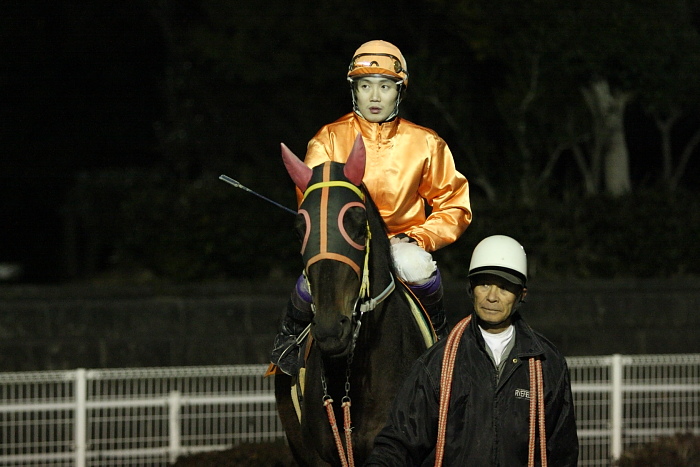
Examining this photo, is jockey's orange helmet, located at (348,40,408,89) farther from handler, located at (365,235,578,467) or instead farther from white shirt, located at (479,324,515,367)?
white shirt, located at (479,324,515,367)

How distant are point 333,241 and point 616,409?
481cm

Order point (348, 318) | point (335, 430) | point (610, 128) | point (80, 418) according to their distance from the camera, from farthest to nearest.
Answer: point (610, 128)
point (80, 418)
point (335, 430)
point (348, 318)

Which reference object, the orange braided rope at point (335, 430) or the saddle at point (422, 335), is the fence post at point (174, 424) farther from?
the orange braided rope at point (335, 430)

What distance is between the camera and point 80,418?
7.80 m

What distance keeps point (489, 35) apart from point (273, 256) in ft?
13.3

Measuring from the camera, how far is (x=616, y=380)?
27.0ft

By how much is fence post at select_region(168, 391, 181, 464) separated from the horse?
3.06 meters

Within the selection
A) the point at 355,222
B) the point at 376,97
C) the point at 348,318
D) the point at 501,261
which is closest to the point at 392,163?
the point at 376,97

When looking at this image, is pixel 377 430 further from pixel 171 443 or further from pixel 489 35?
pixel 489 35

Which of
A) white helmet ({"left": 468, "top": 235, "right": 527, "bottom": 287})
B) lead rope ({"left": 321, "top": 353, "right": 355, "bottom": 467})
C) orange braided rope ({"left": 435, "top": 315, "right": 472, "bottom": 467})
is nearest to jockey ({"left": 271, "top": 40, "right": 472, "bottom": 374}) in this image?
lead rope ({"left": 321, "top": 353, "right": 355, "bottom": 467})

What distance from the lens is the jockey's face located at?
5312 mm

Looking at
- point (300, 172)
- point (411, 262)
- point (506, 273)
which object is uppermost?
point (300, 172)

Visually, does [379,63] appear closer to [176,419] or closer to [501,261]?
[501,261]

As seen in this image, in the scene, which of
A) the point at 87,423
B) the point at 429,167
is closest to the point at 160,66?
the point at 87,423
